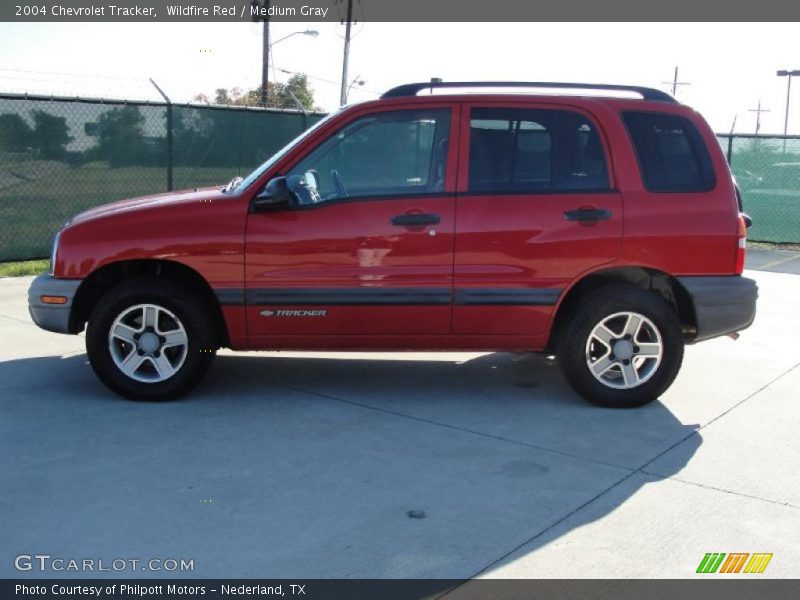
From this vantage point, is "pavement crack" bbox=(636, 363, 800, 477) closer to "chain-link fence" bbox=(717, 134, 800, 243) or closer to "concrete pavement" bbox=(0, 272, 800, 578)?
"concrete pavement" bbox=(0, 272, 800, 578)

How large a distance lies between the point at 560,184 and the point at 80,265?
302 cm

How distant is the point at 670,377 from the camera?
6.14 meters

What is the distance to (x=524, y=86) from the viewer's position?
6324 millimetres

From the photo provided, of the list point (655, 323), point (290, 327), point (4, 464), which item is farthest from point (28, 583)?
point (655, 323)

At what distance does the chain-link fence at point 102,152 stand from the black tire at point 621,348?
25.7 ft

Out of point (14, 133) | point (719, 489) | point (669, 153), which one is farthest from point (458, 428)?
point (14, 133)

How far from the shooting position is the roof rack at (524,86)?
6.29m

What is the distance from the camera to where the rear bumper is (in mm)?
6039

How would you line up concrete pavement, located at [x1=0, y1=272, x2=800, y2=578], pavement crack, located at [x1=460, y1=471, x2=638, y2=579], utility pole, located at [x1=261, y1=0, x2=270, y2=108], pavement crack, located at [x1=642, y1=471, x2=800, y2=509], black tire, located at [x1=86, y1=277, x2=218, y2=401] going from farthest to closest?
utility pole, located at [x1=261, y1=0, x2=270, y2=108], black tire, located at [x1=86, y1=277, x2=218, y2=401], pavement crack, located at [x1=642, y1=471, x2=800, y2=509], concrete pavement, located at [x1=0, y1=272, x2=800, y2=578], pavement crack, located at [x1=460, y1=471, x2=638, y2=579]

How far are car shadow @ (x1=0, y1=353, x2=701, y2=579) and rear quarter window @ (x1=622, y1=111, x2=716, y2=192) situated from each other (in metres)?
1.43

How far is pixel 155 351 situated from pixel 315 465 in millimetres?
1652

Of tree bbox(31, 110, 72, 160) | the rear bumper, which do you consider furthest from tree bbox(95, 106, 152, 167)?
the rear bumper

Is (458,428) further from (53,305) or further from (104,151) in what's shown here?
(104,151)

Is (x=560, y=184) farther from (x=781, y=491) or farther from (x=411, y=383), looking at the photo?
(x=781, y=491)
